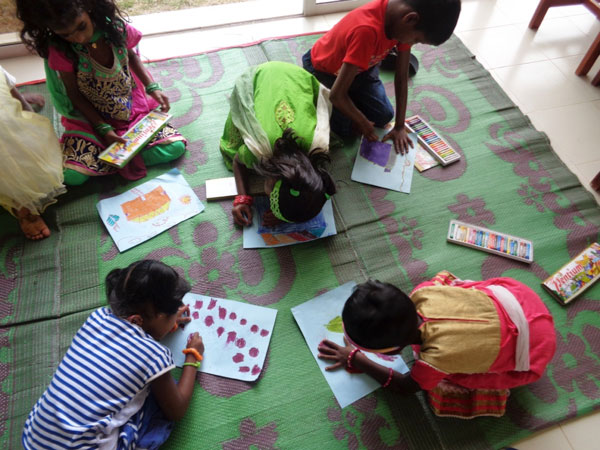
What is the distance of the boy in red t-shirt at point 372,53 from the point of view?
130 centimetres

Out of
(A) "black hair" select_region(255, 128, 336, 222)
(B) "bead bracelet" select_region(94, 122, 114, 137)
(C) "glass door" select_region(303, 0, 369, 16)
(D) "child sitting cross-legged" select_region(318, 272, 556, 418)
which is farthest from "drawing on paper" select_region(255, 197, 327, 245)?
(C) "glass door" select_region(303, 0, 369, 16)

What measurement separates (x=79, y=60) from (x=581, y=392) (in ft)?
6.52

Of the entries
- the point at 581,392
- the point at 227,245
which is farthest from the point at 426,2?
the point at 581,392

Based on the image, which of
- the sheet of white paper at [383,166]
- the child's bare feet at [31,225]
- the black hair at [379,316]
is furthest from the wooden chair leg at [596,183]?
the child's bare feet at [31,225]

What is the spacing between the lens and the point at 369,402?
125 cm

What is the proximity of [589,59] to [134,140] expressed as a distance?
Result: 2.18 metres

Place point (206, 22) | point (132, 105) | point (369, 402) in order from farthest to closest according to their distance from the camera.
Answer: point (206, 22)
point (132, 105)
point (369, 402)

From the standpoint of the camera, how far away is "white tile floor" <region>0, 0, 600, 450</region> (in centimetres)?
191

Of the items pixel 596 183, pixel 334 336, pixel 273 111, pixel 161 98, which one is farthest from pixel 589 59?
pixel 161 98

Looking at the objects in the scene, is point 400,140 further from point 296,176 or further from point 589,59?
point 589,59

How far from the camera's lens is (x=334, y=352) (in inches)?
51.0

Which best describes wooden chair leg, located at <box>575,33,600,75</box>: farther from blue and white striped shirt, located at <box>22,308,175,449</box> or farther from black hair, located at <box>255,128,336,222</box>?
blue and white striped shirt, located at <box>22,308,175,449</box>

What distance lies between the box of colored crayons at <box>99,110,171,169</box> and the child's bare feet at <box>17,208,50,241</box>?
0.32 m

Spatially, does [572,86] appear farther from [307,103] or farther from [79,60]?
[79,60]
